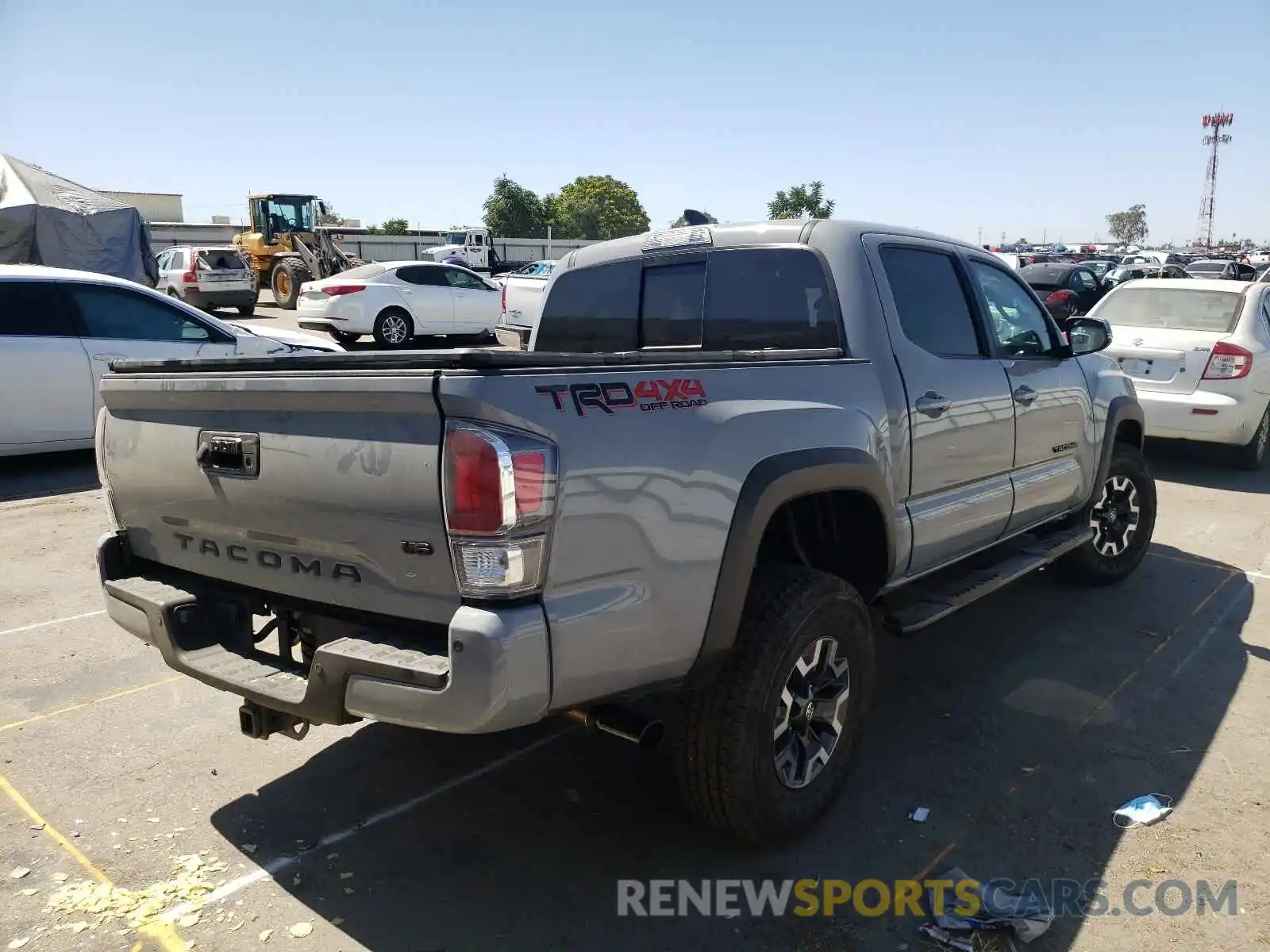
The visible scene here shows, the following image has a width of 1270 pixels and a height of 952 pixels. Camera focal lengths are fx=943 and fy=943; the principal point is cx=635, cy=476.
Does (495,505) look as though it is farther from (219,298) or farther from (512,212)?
(512,212)

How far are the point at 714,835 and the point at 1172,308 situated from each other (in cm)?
813

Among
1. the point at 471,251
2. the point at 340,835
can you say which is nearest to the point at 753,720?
the point at 340,835

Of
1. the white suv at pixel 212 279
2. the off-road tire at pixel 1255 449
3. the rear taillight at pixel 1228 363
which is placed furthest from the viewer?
the white suv at pixel 212 279

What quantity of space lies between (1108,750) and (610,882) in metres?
2.13

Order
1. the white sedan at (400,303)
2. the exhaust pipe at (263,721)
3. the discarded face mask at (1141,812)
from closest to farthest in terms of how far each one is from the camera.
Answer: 1. the exhaust pipe at (263,721)
2. the discarded face mask at (1141,812)
3. the white sedan at (400,303)

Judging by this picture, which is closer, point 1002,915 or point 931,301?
point 1002,915

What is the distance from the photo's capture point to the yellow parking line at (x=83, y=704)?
3.88 metres

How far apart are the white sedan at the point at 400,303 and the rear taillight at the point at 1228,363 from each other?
479 inches

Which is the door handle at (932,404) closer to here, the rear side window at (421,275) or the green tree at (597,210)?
the rear side window at (421,275)

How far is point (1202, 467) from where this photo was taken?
923 centimetres

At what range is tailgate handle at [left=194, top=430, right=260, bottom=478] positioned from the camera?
2697mm

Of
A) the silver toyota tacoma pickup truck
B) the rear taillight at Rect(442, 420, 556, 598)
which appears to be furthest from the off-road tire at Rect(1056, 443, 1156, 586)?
the rear taillight at Rect(442, 420, 556, 598)

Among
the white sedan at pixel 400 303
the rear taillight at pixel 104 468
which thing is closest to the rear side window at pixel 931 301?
the rear taillight at pixel 104 468

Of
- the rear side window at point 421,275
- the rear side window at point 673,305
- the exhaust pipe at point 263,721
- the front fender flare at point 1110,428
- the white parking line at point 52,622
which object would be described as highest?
the rear side window at point 421,275
